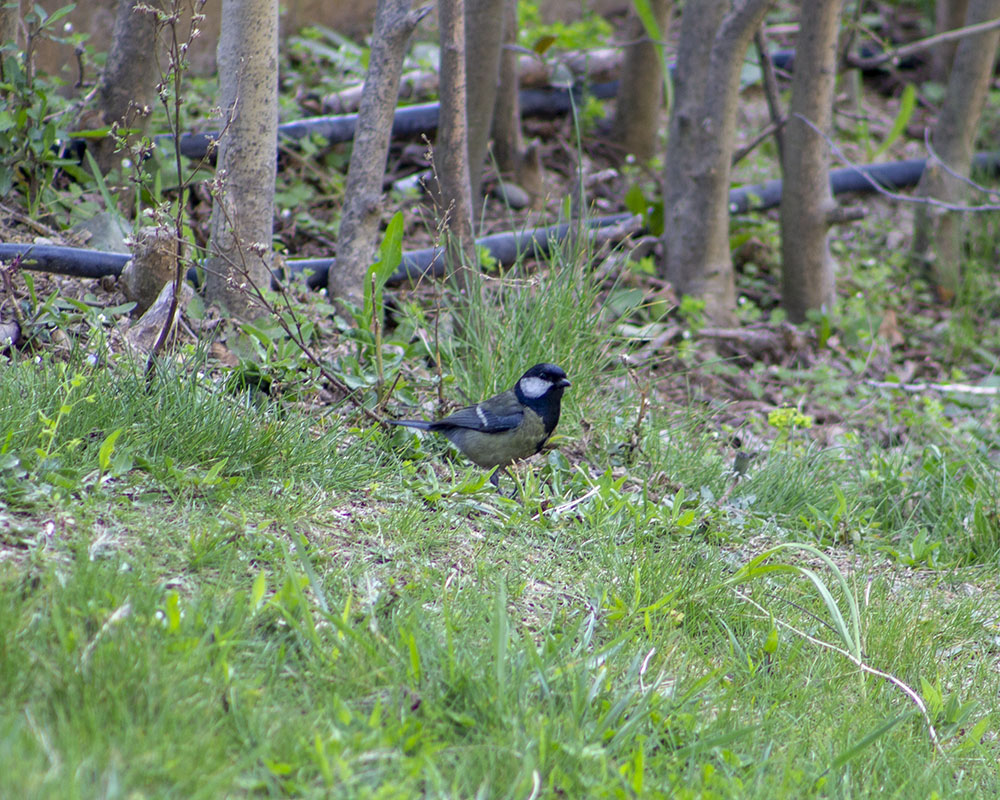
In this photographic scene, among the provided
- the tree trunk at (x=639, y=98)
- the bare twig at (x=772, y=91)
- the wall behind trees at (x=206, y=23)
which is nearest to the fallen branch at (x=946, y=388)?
the bare twig at (x=772, y=91)

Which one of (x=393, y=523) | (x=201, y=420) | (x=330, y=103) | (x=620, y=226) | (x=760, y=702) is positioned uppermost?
(x=330, y=103)

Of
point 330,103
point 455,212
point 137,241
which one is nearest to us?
point 137,241

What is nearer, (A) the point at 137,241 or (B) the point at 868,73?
(A) the point at 137,241

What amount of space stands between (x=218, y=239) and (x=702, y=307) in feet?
9.54

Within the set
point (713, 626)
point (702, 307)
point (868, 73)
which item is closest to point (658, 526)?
point (713, 626)

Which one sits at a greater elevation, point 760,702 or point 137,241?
point 137,241

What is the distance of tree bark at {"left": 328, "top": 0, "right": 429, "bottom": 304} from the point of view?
438 centimetres

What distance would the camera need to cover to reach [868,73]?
368 inches

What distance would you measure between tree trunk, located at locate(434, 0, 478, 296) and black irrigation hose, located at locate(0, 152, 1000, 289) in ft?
0.50

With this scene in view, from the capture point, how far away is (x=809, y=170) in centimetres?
595

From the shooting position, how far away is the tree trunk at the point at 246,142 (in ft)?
13.0

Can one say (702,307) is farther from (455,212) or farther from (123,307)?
(123,307)

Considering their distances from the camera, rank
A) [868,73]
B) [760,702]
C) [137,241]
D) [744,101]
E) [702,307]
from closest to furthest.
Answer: [760,702] < [137,241] < [702,307] < [744,101] < [868,73]

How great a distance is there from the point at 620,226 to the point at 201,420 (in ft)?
8.65
